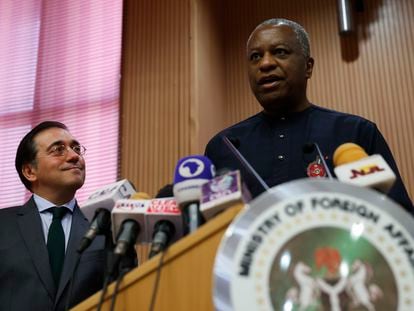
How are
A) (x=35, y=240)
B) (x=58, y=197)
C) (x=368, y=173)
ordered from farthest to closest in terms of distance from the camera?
(x=58, y=197) → (x=35, y=240) → (x=368, y=173)

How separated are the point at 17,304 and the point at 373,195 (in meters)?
1.46

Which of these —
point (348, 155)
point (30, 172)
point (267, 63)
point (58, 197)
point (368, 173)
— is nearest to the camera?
point (368, 173)

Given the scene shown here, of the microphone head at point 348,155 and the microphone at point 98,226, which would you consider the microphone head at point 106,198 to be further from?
the microphone head at point 348,155

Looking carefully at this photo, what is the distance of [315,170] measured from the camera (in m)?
1.63

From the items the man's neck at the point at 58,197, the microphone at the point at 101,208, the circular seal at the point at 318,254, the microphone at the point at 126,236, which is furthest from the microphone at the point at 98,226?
the man's neck at the point at 58,197

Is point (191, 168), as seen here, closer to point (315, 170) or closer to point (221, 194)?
point (221, 194)

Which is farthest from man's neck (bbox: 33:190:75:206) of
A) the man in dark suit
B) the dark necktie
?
the dark necktie

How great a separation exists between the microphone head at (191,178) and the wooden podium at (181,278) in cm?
15

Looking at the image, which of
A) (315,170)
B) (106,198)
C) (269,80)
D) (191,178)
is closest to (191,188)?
(191,178)

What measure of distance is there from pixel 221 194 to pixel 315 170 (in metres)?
0.66

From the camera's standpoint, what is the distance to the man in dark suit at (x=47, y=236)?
1.93 metres

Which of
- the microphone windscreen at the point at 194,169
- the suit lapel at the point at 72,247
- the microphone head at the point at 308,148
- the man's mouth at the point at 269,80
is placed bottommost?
the suit lapel at the point at 72,247

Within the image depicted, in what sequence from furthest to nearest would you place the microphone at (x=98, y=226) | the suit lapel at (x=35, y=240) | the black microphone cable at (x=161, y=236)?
the suit lapel at (x=35, y=240) < the microphone at (x=98, y=226) < the black microphone cable at (x=161, y=236)

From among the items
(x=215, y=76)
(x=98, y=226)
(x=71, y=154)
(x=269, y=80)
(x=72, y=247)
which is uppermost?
(x=215, y=76)
